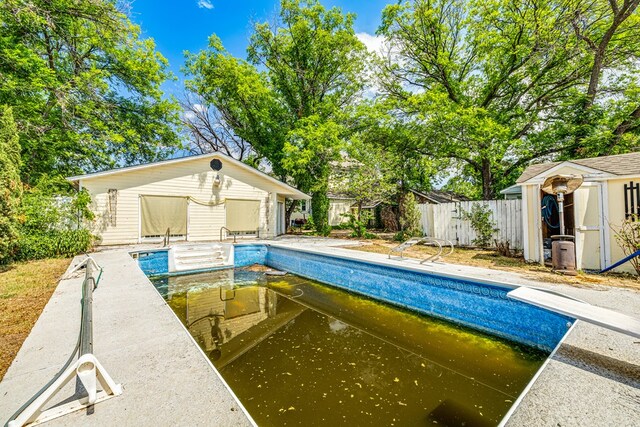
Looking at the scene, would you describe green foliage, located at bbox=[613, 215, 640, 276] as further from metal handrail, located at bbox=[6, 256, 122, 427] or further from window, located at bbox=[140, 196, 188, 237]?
window, located at bbox=[140, 196, 188, 237]

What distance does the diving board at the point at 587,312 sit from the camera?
2.64m

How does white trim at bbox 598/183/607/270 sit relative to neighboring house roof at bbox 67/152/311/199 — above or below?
below

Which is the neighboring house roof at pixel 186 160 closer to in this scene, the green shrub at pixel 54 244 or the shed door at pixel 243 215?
the shed door at pixel 243 215

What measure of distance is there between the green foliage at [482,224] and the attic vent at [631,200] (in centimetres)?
409

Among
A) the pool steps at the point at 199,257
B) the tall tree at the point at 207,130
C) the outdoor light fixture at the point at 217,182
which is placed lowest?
the pool steps at the point at 199,257

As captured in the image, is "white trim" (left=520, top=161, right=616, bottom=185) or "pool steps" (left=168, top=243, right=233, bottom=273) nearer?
"white trim" (left=520, top=161, right=616, bottom=185)

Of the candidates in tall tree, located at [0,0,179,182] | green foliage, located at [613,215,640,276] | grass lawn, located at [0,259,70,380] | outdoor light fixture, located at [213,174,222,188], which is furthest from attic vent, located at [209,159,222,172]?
green foliage, located at [613,215,640,276]

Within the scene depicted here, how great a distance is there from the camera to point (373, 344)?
4.04 m

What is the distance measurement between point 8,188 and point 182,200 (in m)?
5.45

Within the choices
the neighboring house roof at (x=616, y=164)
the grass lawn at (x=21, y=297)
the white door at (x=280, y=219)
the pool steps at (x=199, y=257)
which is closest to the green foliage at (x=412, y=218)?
the neighboring house roof at (x=616, y=164)

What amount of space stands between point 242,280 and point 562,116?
1844cm

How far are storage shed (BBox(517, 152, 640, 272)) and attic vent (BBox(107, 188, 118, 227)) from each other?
Result: 14.5 m

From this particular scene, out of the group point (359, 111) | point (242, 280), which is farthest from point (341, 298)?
point (359, 111)

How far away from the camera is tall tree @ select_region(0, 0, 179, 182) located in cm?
1130
